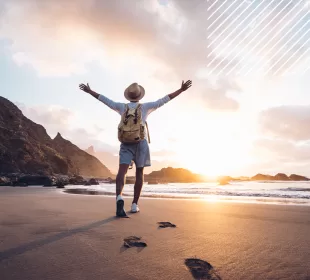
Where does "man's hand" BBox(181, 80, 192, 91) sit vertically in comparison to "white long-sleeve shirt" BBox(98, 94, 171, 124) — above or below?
above

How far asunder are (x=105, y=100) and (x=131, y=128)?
2.63ft

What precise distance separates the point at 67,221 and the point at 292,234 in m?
2.44

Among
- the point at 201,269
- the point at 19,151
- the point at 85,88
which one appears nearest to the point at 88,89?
the point at 85,88

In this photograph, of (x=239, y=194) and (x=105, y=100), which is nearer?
(x=105, y=100)

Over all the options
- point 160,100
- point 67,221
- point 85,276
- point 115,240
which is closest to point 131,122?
point 160,100

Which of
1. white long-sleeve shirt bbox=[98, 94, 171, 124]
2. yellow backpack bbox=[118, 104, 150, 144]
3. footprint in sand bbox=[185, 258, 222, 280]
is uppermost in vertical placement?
white long-sleeve shirt bbox=[98, 94, 171, 124]

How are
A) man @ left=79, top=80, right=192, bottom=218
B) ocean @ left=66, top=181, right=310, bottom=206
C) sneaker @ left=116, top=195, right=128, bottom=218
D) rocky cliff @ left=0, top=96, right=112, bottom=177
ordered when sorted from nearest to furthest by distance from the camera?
1. sneaker @ left=116, top=195, right=128, bottom=218
2. man @ left=79, top=80, right=192, bottom=218
3. ocean @ left=66, top=181, right=310, bottom=206
4. rocky cliff @ left=0, top=96, right=112, bottom=177

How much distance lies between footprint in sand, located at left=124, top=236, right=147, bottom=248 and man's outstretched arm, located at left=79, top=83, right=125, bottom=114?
8.77 feet

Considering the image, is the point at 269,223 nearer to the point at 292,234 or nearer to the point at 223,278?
the point at 292,234

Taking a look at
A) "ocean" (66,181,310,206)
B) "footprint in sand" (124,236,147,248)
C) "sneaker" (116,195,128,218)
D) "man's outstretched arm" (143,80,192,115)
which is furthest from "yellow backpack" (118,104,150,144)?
"ocean" (66,181,310,206)

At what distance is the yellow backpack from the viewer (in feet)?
14.3

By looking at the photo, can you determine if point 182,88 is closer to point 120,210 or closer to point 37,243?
point 120,210

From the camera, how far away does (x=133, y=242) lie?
222 centimetres

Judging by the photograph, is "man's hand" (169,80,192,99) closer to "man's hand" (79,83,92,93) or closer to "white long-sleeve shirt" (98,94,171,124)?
"white long-sleeve shirt" (98,94,171,124)
